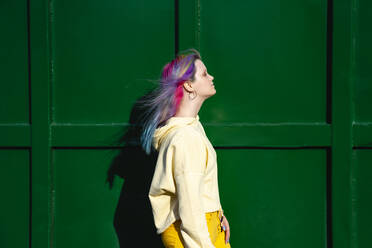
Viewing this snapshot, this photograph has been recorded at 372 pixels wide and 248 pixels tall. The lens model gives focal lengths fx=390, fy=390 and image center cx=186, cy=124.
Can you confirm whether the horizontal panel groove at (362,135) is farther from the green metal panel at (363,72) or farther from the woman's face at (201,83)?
the woman's face at (201,83)

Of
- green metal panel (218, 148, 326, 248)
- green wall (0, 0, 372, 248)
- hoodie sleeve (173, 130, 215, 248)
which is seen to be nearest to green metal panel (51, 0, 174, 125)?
green wall (0, 0, 372, 248)

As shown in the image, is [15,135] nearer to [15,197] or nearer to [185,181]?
[15,197]

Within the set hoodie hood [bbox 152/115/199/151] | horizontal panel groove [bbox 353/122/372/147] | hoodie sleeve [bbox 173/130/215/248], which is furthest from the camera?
horizontal panel groove [bbox 353/122/372/147]

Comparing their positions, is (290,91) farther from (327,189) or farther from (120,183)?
(120,183)

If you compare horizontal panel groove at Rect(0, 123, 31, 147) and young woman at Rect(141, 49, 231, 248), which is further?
horizontal panel groove at Rect(0, 123, 31, 147)

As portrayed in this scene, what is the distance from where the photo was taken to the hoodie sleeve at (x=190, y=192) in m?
1.78

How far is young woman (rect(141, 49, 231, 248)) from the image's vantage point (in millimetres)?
1798

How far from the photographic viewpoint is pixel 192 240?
1781 mm

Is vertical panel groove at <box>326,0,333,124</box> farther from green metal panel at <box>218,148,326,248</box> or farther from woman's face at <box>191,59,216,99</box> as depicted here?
woman's face at <box>191,59,216,99</box>

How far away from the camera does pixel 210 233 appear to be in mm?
1968

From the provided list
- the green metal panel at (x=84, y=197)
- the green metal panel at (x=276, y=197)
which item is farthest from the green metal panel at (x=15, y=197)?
the green metal panel at (x=276, y=197)

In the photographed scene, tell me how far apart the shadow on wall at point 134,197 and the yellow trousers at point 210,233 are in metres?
0.76

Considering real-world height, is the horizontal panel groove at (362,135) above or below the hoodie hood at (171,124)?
below

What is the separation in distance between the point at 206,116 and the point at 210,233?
956 millimetres
